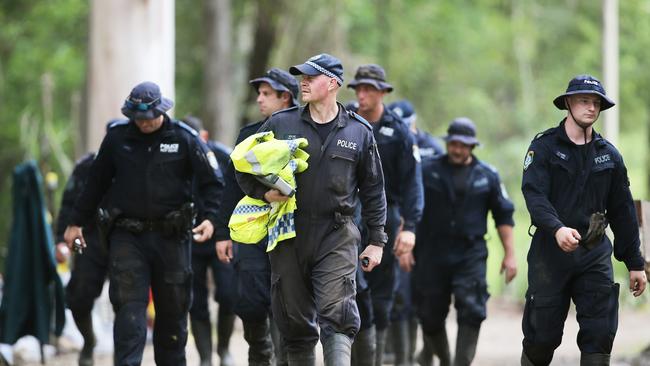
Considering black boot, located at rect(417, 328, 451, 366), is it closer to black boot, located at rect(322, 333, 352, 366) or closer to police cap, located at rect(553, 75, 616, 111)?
police cap, located at rect(553, 75, 616, 111)

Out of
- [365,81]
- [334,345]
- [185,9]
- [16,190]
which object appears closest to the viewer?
[334,345]

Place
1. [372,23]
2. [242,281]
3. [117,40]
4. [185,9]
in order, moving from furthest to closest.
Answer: [372,23] → [185,9] → [117,40] → [242,281]

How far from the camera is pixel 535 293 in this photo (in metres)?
9.05

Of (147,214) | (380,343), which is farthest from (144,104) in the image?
(380,343)

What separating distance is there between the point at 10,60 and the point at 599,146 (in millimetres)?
25913

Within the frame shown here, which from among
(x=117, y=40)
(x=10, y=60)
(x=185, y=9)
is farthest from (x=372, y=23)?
(x=117, y=40)

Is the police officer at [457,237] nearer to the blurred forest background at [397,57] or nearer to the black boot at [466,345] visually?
the black boot at [466,345]

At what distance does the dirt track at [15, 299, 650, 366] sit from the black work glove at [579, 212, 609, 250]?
4.42 m

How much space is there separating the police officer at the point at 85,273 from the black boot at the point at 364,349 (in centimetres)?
317

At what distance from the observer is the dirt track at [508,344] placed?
14.3 metres

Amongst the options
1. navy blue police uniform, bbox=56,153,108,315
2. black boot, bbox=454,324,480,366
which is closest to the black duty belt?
navy blue police uniform, bbox=56,153,108,315

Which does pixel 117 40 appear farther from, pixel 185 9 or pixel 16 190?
pixel 185 9

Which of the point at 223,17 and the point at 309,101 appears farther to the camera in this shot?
the point at 223,17

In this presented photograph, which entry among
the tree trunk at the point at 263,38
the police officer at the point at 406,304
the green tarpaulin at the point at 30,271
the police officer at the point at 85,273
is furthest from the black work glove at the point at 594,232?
the tree trunk at the point at 263,38
